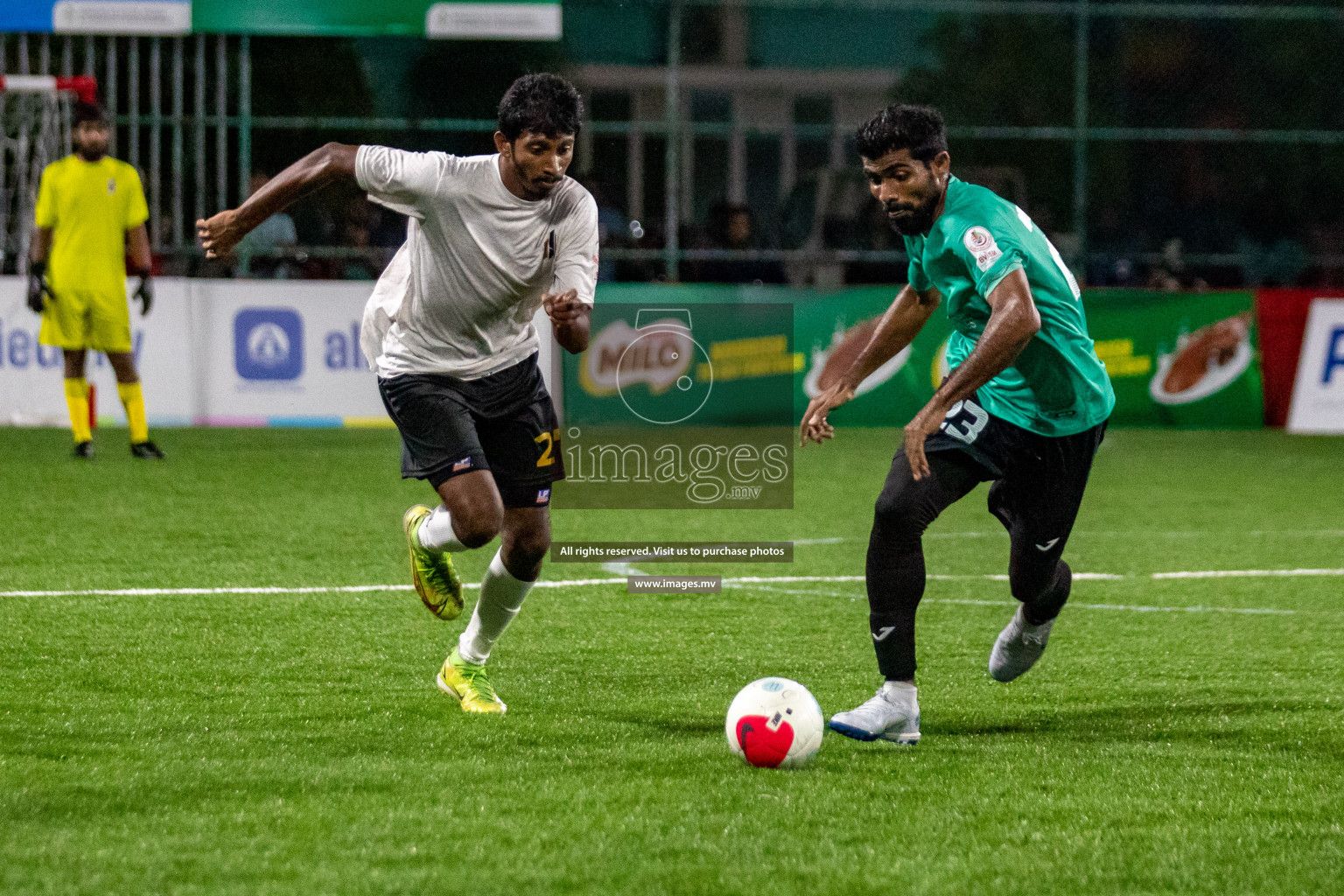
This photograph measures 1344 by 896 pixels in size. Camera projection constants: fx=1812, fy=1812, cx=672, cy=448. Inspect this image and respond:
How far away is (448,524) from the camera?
5598 millimetres

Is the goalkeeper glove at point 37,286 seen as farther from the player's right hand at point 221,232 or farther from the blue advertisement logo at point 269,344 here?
the player's right hand at point 221,232

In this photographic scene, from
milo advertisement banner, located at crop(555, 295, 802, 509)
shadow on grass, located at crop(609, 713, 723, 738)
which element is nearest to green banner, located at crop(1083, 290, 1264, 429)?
milo advertisement banner, located at crop(555, 295, 802, 509)

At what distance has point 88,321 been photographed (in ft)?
41.5

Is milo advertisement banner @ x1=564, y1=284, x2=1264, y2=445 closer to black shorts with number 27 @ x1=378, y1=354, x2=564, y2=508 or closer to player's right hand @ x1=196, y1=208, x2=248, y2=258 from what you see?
black shorts with number 27 @ x1=378, y1=354, x2=564, y2=508

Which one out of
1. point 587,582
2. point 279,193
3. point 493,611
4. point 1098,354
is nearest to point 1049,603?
point 493,611

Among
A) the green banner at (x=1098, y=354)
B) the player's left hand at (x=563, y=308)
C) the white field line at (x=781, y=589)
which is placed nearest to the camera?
the player's left hand at (x=563, y=308)

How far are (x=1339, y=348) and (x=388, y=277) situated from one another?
1175cm

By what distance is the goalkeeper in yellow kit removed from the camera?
12.5 metres

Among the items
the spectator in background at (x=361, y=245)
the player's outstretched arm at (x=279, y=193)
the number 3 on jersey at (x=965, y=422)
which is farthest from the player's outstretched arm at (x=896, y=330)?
the spectator in background at (x=361, y=245)

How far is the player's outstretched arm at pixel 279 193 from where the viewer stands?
5.07 meters

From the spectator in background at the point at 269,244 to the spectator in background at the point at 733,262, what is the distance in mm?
3816

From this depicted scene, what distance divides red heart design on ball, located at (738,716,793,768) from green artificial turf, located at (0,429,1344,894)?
0.15ft

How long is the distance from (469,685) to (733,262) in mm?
12079

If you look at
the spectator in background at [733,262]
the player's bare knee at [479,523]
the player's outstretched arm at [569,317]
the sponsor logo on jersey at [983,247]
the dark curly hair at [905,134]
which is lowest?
the player's bare knee at [479,523]
